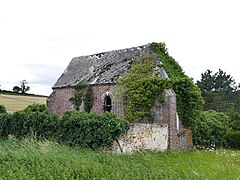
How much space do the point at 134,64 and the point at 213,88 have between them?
121ft

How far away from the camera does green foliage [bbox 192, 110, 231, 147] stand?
915 inches

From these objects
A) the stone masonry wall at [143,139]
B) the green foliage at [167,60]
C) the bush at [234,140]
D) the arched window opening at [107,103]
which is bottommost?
the bush at [234,140]

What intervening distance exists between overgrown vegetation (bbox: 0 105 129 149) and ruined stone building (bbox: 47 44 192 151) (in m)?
1.00

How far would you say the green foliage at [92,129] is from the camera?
15.5 meters

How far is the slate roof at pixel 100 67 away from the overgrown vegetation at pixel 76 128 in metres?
6.98

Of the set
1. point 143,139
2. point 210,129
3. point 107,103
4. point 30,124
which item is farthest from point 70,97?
point 143,139

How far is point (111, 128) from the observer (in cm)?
1550

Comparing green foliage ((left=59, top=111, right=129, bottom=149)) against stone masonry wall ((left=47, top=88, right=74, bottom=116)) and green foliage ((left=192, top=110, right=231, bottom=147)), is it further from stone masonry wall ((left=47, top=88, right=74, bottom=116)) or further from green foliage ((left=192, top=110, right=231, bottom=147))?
stone masonry wall ((left=47, top=88, right=74, bottom=116))

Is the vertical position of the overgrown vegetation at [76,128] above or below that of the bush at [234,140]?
above

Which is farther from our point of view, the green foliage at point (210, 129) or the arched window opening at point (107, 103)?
the arched window opening at point (107, 103)

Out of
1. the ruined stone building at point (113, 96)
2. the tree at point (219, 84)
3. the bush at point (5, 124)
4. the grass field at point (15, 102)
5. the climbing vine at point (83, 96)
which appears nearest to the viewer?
the ruined stone building at point (113, 96)

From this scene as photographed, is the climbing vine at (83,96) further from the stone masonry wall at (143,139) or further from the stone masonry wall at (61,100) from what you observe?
the stone masonry wall at (143,139)

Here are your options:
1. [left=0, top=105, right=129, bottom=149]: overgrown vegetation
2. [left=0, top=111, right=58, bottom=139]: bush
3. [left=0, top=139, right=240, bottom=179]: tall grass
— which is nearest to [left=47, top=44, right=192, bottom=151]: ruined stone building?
[left=0, top=105, right=129, bottom=149]: overgrown vegetation

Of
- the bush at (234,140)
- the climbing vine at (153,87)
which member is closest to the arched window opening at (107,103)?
the climbing vine at (153,87)
